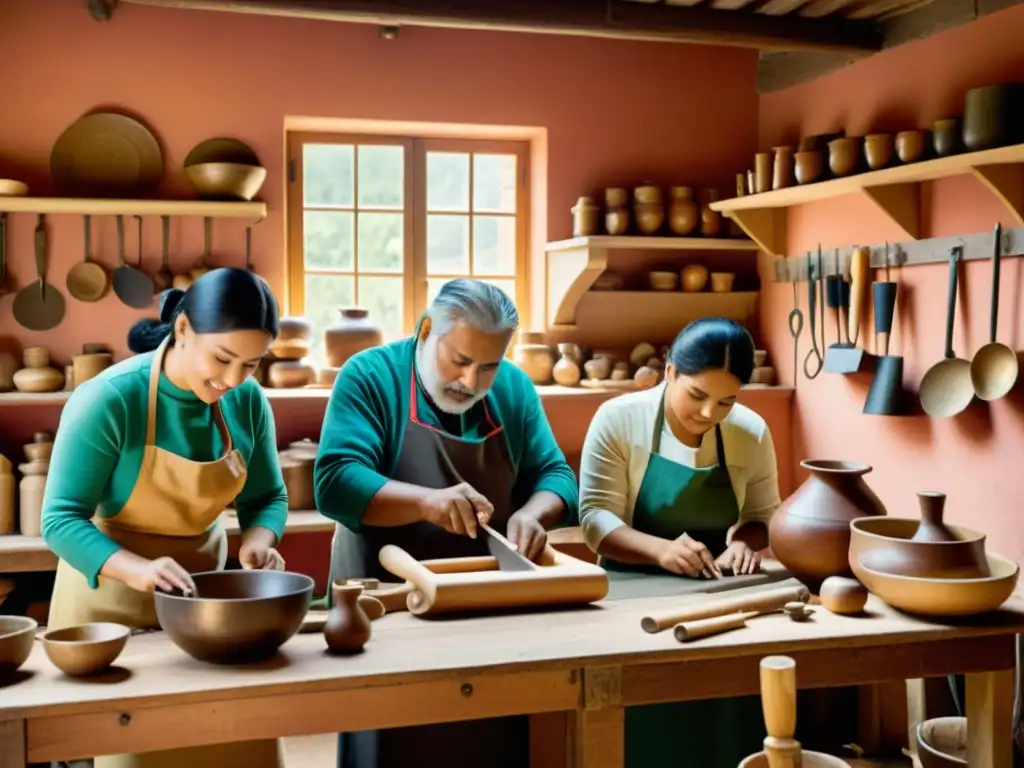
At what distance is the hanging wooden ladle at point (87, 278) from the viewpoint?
4.59 metres

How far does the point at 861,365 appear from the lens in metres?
4.47

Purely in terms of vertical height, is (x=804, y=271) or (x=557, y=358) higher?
(x=804, y=271)

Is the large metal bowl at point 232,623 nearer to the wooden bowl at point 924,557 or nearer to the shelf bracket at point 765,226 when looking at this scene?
the wooden bowl at point 924,557

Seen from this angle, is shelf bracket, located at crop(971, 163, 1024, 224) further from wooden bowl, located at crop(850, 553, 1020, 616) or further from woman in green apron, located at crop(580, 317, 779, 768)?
wooden bowl, located at crop(850, 553, 1020, 616)

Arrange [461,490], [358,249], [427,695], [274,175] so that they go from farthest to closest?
[358,249]
[274,175]
[461,490]
[427,695]

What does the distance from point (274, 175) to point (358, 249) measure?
0.54m

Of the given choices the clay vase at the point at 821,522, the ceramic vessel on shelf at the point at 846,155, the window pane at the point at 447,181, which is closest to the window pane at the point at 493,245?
the window pane at the point at 447,181

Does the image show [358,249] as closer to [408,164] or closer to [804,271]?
[408,164]

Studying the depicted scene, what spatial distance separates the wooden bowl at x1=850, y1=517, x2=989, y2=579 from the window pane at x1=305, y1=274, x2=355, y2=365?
3211 millimetres

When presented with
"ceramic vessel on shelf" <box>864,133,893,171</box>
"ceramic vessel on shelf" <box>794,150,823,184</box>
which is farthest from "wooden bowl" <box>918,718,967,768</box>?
"ceramic vessel on shelf" <box>794,150,823,184</box>

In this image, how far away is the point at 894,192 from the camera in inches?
162

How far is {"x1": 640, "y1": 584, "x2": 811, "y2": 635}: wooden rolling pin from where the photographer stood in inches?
87.4

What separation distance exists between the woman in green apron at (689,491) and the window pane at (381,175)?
8.01ft

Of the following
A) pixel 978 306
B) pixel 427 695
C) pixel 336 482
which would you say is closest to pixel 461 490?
pixel 336 482
